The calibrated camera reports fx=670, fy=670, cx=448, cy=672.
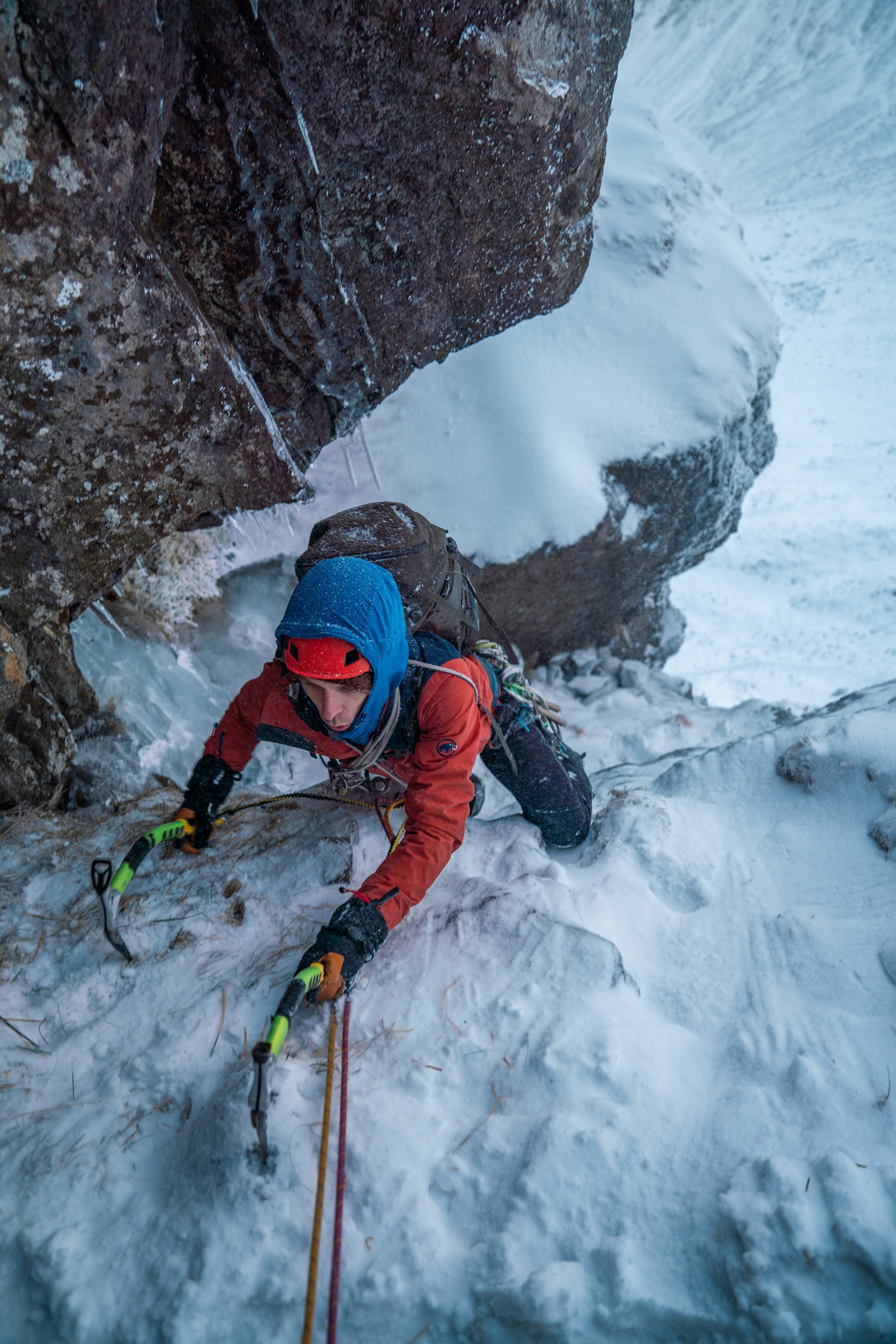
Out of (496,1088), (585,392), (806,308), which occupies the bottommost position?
(496,1088)

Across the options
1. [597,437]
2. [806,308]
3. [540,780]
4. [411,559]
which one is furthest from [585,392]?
[806,308]

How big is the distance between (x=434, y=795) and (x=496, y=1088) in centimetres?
84

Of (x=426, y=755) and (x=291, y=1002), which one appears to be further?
(x=426, y=755)

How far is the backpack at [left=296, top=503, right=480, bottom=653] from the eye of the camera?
254 centimetres

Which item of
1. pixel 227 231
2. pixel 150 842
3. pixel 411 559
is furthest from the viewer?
pixel 227 231

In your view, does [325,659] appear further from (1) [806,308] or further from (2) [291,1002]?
(1) [806,308]

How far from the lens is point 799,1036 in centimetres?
187

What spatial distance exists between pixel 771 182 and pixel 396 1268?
63.5ft

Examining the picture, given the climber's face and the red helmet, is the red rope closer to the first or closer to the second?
the climber's face

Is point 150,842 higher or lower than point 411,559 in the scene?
lower

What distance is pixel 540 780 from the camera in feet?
9.14

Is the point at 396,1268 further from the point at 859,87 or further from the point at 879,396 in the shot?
the point at 859,87

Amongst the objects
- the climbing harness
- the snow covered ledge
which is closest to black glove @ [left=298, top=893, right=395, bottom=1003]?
the climbing harness

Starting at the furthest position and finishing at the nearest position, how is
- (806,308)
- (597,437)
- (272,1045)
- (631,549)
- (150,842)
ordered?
(806,308)
(631,549)
(597,437)
(150,842)
(272,1045)
